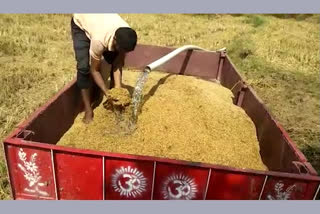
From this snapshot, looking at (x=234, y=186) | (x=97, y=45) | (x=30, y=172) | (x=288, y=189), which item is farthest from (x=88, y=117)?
(x=288, y=189)

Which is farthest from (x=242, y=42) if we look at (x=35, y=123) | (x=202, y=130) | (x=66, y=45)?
(x=35, y=123)

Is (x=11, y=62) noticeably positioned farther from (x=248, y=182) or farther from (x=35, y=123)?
(x=248, y=182)

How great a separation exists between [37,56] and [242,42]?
17.2 feet

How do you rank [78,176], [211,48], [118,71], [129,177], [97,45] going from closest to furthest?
[129,177]
[78,176]
[97,45]
[118,71]
[211,48]

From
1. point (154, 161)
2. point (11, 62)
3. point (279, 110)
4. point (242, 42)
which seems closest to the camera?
point (154, 161)

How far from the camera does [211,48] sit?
9.81 m

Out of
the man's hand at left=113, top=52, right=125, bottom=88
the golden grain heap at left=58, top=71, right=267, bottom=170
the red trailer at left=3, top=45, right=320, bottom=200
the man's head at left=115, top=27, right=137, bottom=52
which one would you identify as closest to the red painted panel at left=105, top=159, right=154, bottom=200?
the red trailer at left=3, top=45, right=320, bottom=200

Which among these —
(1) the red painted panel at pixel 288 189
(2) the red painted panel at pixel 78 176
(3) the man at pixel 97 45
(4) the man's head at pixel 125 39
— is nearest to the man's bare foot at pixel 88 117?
(3) the man at pixel 97 45

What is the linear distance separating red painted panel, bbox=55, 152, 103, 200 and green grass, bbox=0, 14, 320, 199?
42.2 inches

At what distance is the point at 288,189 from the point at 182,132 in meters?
1.34

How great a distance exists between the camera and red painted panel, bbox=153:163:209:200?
321 centimetres

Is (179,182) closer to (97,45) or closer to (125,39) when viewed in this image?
(125,39)

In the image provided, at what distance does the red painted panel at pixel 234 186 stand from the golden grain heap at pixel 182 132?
0.60 metres

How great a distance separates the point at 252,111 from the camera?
4.97 m
